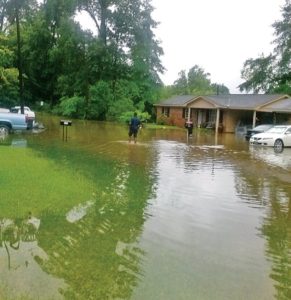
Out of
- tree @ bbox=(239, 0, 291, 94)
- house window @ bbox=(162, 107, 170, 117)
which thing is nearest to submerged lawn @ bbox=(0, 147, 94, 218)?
house window @ bbox=(162, 107, 170, 117)

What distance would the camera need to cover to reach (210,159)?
2033 centimetres

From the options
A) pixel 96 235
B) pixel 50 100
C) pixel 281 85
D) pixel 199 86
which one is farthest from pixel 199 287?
pixel 199 86

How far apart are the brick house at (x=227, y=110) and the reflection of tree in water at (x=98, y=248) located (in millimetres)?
30036

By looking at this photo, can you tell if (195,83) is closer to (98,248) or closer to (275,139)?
(275,139)

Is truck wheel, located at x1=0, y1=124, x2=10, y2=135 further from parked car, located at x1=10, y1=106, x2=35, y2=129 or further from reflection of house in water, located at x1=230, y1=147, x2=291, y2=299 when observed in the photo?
reflection of house in water, located at x1=230, y1=147, x2=291, y2=299

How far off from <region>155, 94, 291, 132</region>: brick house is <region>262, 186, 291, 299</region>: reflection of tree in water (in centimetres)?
2708

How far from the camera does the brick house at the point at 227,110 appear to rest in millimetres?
40950

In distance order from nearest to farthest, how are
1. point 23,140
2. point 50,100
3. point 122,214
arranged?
point 122,214 < point 23,140 < point 50,100

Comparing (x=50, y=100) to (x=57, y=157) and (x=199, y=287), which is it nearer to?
(x=57, y=157)

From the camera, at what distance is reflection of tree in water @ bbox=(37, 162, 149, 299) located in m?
5.70

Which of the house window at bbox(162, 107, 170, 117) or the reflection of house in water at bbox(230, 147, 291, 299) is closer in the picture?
the reflection of house in water at bbox(230, 147, 291, 299)

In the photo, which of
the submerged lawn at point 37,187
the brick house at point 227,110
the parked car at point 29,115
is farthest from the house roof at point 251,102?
the submerged lawn at point 37,187

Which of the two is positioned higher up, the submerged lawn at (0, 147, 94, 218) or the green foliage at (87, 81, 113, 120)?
the green foliage at (87, 81, 113, 120)

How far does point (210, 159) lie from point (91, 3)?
3763 centimetres
